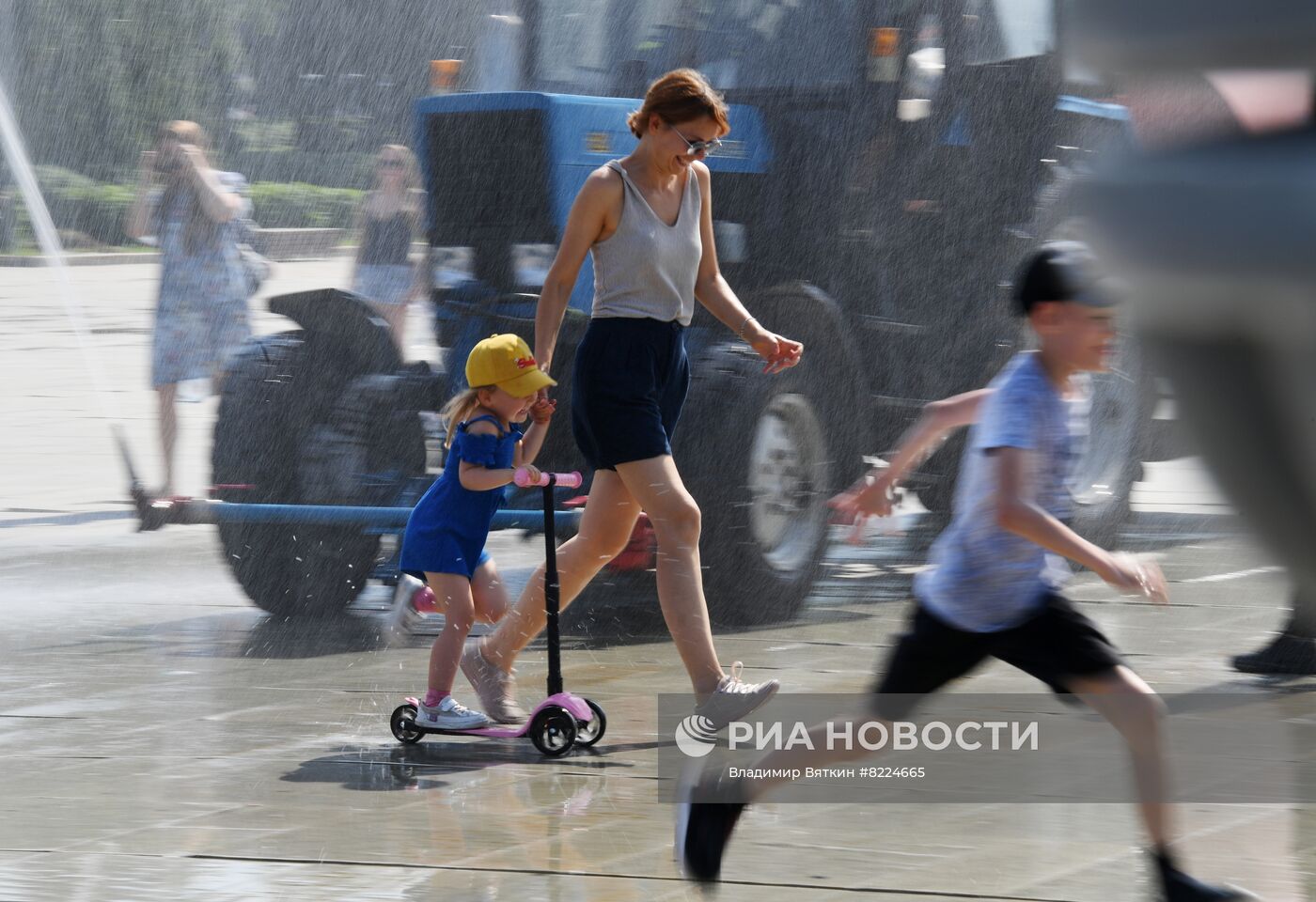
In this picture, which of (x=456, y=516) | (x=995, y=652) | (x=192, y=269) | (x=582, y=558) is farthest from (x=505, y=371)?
(x=192, y=269)

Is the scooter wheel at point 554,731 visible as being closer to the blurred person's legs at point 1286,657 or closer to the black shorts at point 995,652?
the black shorts at point 995,652

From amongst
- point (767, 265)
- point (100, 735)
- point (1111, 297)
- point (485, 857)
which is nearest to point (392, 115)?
point (767, 265)

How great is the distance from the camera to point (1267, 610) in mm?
7773

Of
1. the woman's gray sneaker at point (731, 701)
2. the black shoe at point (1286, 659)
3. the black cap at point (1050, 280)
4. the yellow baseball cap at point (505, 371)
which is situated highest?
the black cap at point (1050, 280)

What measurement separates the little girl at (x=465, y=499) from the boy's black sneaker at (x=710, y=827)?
5.36 feet

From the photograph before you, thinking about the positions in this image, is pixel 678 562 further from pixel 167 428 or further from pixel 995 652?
pixel 167 428

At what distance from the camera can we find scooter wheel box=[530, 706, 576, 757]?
524cm

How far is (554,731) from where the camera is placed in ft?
17.3

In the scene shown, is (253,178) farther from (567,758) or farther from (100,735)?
(567,758)

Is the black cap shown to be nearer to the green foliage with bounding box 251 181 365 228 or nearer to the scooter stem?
the scooter stem

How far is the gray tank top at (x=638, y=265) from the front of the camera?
5.38m

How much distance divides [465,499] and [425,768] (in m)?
0.73

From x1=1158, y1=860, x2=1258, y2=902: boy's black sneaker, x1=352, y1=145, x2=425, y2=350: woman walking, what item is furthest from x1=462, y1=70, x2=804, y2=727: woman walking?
x1=352, y1=145, x2=425, y2=350: woman walking

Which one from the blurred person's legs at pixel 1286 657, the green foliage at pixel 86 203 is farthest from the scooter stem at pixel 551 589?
the green foliage at pixel 86 203
